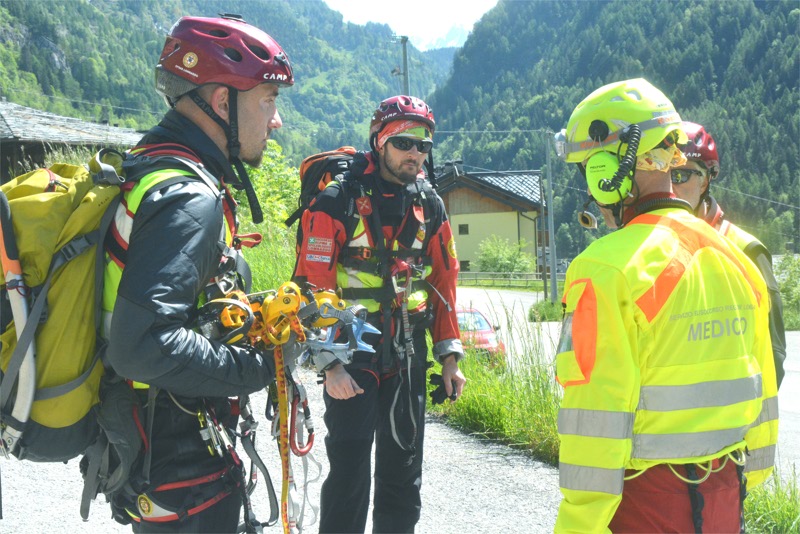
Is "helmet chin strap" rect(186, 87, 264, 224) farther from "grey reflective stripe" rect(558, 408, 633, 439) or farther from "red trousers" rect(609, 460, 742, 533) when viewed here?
"red trousers" rect(609, 460, 742, 533)

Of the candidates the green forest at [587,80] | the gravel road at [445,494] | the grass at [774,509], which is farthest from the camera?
the green forest at [587,80]

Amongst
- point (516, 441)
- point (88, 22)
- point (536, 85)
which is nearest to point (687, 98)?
point (536, 85)

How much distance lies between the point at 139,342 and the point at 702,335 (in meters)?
1.58

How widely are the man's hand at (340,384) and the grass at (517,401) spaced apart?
237 centimetres

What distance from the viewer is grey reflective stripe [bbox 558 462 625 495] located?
206 cm

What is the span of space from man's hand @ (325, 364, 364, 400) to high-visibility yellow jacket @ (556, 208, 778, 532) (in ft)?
5.32

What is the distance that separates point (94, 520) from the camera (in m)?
4.84

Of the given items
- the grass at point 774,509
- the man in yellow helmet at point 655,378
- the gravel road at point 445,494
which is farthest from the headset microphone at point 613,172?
the gravel road at point 445,494

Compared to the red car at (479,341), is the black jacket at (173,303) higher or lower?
higher

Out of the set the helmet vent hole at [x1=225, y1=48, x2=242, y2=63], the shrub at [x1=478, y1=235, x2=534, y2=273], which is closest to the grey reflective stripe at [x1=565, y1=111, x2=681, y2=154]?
the helmet vent hole at [x1=225, y1=48, x2=242, y2=63]

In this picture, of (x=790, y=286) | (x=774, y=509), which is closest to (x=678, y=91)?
(x=790, y=286)

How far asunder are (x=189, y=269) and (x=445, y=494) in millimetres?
3640

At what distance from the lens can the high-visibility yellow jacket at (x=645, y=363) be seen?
2076 millimetres

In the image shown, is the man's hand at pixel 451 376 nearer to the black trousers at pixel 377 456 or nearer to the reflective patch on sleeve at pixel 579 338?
the black trousers at pixel 377 456
